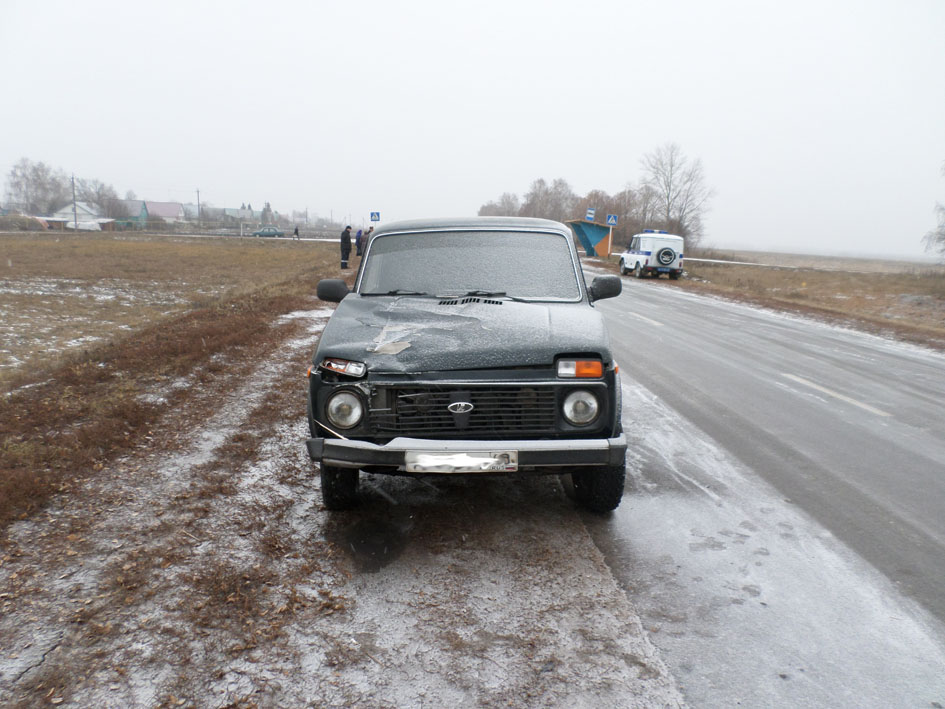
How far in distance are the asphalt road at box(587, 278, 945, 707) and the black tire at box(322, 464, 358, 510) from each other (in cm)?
151

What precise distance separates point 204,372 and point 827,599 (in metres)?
7.01

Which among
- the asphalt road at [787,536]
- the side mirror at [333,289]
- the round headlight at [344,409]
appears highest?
the side mirror at [333,289]

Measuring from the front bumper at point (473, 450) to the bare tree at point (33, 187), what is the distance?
156197mm

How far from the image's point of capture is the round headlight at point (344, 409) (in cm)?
346

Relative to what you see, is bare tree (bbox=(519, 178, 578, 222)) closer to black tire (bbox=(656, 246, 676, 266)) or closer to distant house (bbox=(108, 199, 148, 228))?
distant house (bbox=(108, 199, 148, 228))

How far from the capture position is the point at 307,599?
2.99 metres

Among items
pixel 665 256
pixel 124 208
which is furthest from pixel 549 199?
pixel 665 256

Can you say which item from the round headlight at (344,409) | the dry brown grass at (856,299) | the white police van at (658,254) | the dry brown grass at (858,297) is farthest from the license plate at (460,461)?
the white police van at (658,254)

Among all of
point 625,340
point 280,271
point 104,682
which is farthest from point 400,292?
point 280,271

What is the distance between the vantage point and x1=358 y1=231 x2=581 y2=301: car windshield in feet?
15.0

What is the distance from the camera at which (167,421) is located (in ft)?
19.0

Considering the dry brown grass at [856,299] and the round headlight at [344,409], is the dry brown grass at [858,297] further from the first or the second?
the round headlight at [344,409]

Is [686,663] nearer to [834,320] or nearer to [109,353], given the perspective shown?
[109,353]

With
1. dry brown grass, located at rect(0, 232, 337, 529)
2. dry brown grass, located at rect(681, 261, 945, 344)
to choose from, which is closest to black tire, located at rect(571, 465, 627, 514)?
dry brown grass, located at rect(0, 232, 337, 529)
